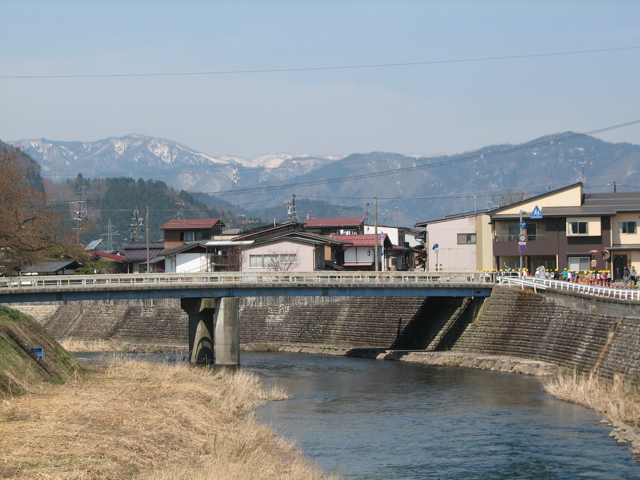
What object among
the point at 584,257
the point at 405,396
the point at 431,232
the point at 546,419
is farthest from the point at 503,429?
the point at 431,232

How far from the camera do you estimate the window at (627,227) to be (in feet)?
198

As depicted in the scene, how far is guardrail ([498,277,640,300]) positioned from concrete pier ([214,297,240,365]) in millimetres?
18676

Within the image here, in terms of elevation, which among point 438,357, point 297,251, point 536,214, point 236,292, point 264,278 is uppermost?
point 536,214

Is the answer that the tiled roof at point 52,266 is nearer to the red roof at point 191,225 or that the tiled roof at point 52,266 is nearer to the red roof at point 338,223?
the red roof at point 191,225

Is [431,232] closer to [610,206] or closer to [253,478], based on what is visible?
[610,206]

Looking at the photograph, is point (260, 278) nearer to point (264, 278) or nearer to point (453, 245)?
point (264, 278)

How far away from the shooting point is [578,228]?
60.7 metres

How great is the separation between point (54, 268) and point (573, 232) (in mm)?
52494

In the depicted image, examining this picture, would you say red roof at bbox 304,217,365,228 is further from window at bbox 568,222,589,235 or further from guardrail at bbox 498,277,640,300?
guardrail at bbox 498,277,640,300

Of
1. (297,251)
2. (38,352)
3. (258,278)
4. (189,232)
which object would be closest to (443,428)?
(38,352)

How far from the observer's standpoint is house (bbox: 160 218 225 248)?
327ft

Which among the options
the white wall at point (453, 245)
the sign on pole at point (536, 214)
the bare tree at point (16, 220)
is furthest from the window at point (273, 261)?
the bare tree at point (16, 220)

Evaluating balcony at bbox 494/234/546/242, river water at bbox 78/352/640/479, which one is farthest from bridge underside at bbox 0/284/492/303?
balcony at bbox 494/234/546/242

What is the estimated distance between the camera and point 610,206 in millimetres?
61844
